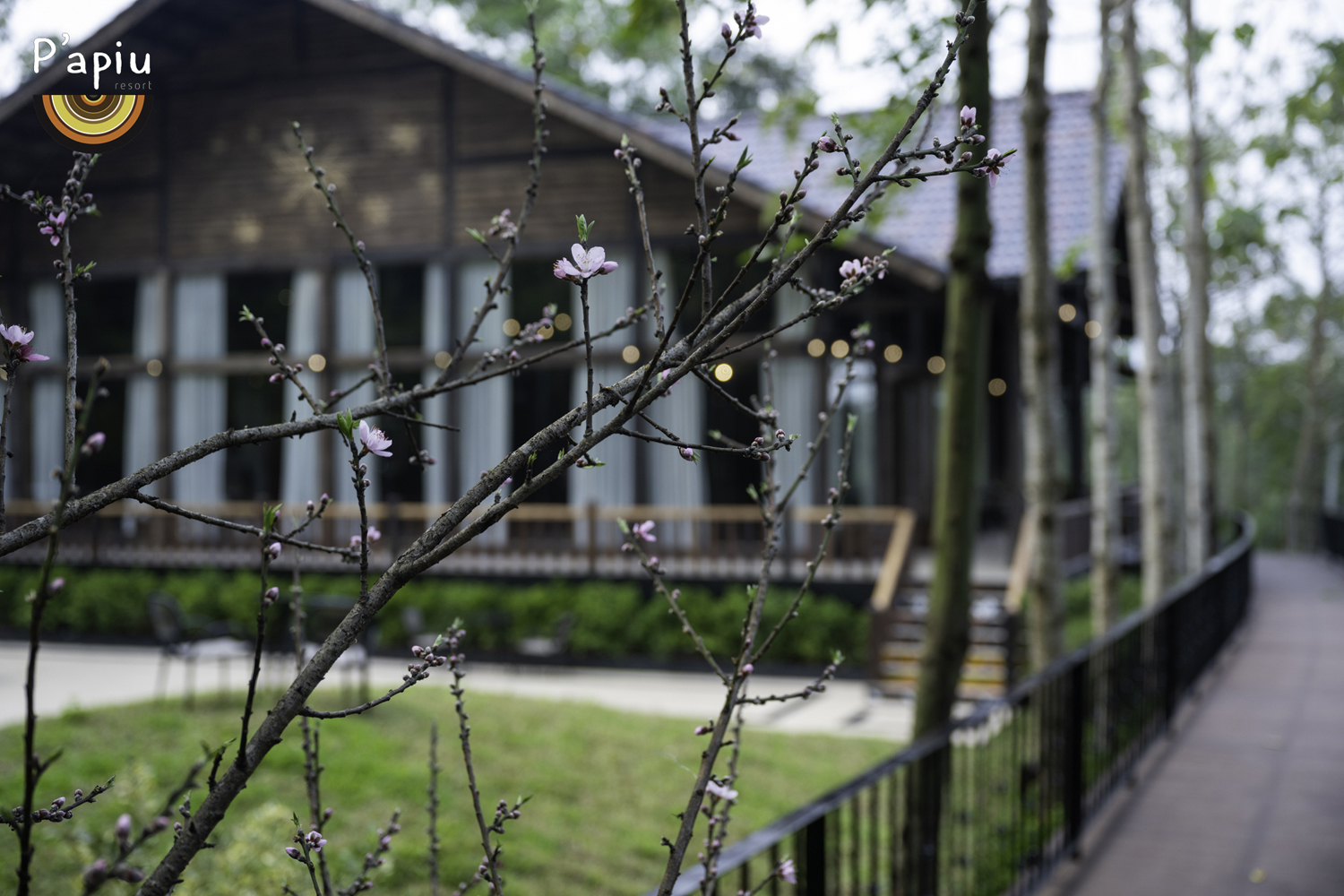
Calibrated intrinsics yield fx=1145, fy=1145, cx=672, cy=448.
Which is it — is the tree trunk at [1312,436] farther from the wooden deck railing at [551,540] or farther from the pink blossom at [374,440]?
the pink blossom at [374,440]

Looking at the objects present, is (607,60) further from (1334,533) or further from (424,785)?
(424,785)

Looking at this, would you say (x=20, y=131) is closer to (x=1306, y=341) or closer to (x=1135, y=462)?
(x=1306, y=341)

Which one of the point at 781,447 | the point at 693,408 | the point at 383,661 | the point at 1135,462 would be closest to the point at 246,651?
the point at 383,661

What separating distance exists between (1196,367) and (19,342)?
653 inches

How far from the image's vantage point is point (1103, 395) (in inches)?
395

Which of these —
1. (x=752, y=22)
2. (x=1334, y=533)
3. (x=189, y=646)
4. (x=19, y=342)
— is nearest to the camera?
(x=19, y=342)

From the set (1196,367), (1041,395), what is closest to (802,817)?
(1041,395)

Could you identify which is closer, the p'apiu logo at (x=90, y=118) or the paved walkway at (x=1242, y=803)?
the p'apiu logo at (x=90, y=118)

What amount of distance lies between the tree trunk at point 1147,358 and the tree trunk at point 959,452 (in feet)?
21.6

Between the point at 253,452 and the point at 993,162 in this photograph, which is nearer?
the point at 993,162

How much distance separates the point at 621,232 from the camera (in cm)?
1511

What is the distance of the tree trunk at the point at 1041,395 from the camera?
7.36 m

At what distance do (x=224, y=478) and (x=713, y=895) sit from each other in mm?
16363

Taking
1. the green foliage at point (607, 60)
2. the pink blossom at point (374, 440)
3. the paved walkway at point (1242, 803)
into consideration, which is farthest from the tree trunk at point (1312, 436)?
the pink blossom at point (374, 440)
